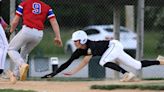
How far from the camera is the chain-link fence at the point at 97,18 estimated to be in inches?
628

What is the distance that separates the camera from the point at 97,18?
26.3 metres

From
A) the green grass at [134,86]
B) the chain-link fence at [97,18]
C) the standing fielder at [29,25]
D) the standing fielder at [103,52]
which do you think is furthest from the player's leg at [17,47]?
the chain-link fence at [97,18]

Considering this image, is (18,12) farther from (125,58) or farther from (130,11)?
(130,11)

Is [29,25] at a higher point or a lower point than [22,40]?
higher

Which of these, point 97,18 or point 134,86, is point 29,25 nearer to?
point 134,86

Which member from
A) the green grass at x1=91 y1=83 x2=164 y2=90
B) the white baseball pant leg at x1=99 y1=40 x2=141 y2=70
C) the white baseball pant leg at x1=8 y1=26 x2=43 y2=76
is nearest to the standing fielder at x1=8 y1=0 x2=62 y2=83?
the white baseball pant leg at x1=8 y1=26 x2=43 y2=76

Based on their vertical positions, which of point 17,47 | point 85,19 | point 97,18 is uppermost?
point 17,47

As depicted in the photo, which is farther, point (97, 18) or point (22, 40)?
point (97, 18)

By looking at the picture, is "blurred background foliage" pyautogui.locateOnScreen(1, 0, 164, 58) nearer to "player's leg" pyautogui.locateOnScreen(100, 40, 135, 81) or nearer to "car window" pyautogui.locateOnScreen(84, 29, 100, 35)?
"car window" pyautogui.locateOnScreen(84, 29, 100, 35)

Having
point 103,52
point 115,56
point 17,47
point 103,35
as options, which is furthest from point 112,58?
point 103,35

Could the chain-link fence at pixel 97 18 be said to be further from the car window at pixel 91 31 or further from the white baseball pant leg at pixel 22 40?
the white baseball pant leg at pixel 22 40

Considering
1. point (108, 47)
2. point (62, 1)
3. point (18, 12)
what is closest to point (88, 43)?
point (108, 47)

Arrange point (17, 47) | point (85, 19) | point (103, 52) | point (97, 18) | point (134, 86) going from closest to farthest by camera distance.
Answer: point (134, 86)
point (103, 52)
point (17, 47)
point (97, 18)
point (85, 19)

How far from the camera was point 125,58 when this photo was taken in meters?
12.6
